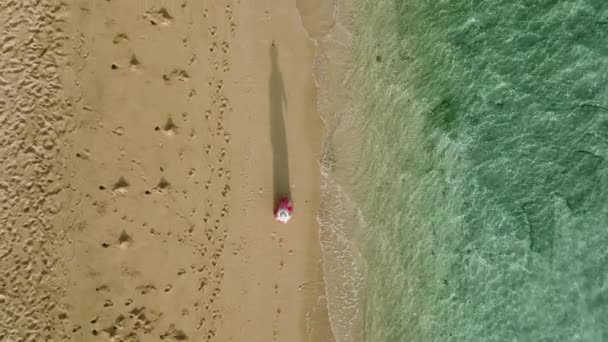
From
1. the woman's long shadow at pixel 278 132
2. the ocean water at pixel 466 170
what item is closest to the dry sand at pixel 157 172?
the woman's long shadow at pixel 278 132

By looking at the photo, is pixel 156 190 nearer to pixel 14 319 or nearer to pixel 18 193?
pixel 18 193

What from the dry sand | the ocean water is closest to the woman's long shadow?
the dry sand

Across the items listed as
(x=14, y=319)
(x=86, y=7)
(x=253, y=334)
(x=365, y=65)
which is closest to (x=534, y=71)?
(x=365, y=65)

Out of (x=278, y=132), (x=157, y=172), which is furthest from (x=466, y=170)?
(x=157, y=172)

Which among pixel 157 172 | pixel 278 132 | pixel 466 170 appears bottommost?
pixel 157 172

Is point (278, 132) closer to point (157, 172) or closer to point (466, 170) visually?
point (157, 172)

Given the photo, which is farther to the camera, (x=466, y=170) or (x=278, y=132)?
(x=466, y=170)

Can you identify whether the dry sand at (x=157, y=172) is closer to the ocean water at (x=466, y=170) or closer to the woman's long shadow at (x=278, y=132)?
the woman's long shadow at (x=278, y=132)

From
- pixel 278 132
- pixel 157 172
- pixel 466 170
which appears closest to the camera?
pixel 157 172
